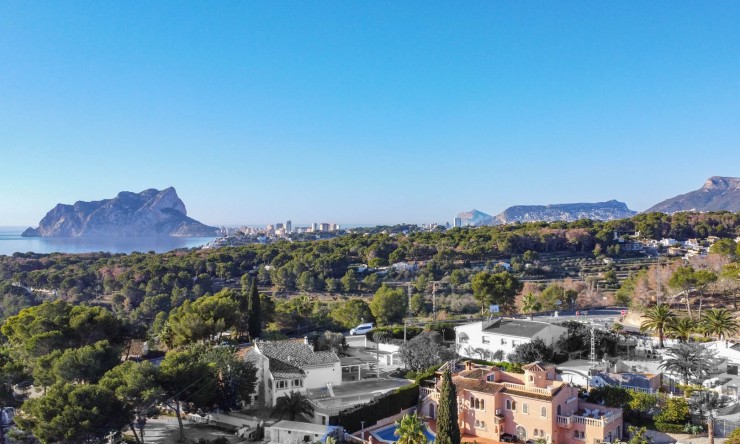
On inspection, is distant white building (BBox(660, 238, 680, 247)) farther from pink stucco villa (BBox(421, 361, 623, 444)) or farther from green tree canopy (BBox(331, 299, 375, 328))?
pink stucco villa (BBox(421, 361, 623, 444))

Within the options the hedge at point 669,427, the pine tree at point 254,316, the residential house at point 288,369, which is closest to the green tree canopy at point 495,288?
the pine tree at point 254,316

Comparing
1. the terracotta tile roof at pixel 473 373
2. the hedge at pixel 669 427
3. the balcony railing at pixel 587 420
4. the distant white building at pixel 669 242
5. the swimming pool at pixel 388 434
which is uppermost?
the distant white building at pixel 669 242

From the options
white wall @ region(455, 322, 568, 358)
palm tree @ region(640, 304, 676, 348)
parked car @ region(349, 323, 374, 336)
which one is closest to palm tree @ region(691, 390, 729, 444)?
palm tree @ region(640, 304, 676, 348)

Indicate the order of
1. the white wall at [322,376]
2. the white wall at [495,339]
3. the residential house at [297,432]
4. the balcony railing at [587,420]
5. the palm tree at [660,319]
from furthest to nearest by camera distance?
the palm tree at [660,319]
the white wall at [495,339]
the white wall at [322,376]
the balcony railing at [587,420]
the residential house at [297,432]

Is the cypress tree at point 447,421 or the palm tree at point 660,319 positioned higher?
the palm tree at point 660,319

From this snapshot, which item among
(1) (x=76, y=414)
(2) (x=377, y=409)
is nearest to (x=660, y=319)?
(2) (x=377, y=409)

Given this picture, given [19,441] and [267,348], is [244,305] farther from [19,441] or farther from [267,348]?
[19,441]

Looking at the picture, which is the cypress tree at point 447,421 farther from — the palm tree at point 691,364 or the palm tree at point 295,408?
the palm tree at point 691,364
